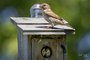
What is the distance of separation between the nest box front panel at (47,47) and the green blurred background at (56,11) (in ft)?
11.2

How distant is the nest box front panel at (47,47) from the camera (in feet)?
10.7

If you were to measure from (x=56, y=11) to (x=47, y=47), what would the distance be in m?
3.52

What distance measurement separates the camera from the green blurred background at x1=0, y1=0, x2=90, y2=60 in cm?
680

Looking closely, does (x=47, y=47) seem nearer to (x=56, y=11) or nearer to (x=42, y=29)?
(x=42, y=29)

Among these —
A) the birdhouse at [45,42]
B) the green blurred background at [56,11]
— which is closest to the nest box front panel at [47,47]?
the birdhouse at [45,42]

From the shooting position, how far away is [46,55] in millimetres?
3279

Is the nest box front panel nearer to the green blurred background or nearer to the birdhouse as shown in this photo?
the birdhouse

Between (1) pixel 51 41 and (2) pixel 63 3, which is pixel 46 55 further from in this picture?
(2) pixel 63 3

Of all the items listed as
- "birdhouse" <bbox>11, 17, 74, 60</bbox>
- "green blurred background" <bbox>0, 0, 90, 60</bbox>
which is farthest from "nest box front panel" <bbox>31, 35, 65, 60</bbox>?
"green blurred background" <bbox>0, 0, 90, 60</bbox>

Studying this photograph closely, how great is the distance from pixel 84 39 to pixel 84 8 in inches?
18.6

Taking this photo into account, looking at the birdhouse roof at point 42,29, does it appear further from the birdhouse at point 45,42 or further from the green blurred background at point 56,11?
the green blurred background at point 56,11

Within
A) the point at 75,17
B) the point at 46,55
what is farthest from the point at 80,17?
the point at 46,55

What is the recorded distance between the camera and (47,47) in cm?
329

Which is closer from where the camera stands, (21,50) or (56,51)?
(56,51)
